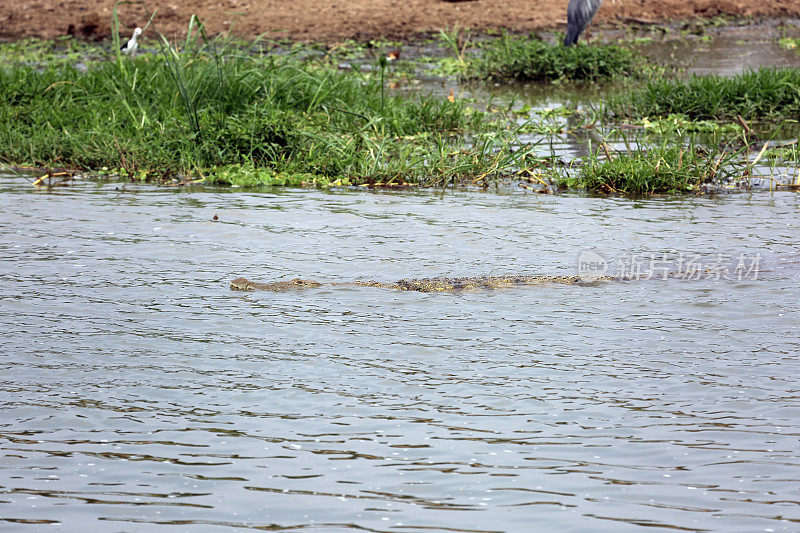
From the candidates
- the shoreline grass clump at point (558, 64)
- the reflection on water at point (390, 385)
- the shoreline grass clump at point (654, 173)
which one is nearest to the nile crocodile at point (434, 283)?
the reflection on water at point (390, 385)

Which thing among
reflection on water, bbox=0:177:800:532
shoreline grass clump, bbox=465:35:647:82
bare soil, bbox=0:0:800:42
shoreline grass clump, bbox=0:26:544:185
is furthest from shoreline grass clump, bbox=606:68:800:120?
bare soil, bbox=0:0:800:42

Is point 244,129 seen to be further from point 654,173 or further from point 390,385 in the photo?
point 390,385

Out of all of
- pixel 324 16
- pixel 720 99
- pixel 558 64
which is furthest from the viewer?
pixel 324 16

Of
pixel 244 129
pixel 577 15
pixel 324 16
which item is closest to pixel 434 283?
pixel 244 129

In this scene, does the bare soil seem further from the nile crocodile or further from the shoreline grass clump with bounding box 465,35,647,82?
the nile crocodile

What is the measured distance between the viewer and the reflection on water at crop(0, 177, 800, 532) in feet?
9.91

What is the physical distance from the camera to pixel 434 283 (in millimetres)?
5203

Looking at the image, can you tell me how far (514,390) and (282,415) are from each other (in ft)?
2.74

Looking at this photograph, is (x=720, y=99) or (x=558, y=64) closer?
(x=720, y=99)

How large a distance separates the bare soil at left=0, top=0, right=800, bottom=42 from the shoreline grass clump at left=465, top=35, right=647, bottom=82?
12.8 ft

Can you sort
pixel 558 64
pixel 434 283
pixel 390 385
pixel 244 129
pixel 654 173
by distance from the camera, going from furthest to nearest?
pixel 558 64 < pixel 244 129 < pixel 654 173 < pixel 434 283 < pixel 390 385

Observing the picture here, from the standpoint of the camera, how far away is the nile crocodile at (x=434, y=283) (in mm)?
5180

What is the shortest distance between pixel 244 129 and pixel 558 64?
573cm

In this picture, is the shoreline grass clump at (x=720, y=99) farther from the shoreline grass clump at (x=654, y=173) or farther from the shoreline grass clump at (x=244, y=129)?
the shoreline grass clump at (x=654, y=173)
